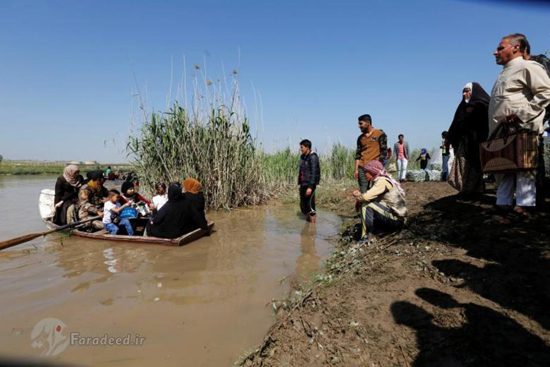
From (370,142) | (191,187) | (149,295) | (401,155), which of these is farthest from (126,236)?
(401,155)

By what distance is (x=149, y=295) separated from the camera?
126 inches

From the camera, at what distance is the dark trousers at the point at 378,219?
150 inches

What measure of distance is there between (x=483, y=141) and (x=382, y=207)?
4.80 feet

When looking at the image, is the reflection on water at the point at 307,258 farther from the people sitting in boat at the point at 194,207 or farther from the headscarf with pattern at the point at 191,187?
the headscarf with pattern at the point at 191,187

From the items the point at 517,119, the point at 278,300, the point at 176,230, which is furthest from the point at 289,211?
the point at 517,119

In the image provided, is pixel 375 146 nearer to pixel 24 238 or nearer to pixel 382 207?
pixel 382 207

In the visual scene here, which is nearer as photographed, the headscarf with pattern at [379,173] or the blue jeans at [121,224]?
the headscarf with pattern at [379,173]

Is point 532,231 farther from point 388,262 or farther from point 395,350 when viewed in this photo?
point 395,350

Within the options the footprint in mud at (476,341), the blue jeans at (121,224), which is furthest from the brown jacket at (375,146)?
the blue jeans at (121,224)

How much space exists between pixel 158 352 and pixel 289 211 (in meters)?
6.18

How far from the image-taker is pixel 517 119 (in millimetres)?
2877

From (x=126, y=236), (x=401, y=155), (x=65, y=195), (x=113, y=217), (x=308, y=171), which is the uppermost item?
(x=401, y=155)

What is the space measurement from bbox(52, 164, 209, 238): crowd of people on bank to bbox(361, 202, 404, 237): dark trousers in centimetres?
283

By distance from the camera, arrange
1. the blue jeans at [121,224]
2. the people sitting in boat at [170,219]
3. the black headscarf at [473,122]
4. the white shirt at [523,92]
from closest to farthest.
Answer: the white shirt at [523,92] < the black headscarf at [473,122] < the people sitting in boat at [170,219] < the blue jeans at [121,224]
